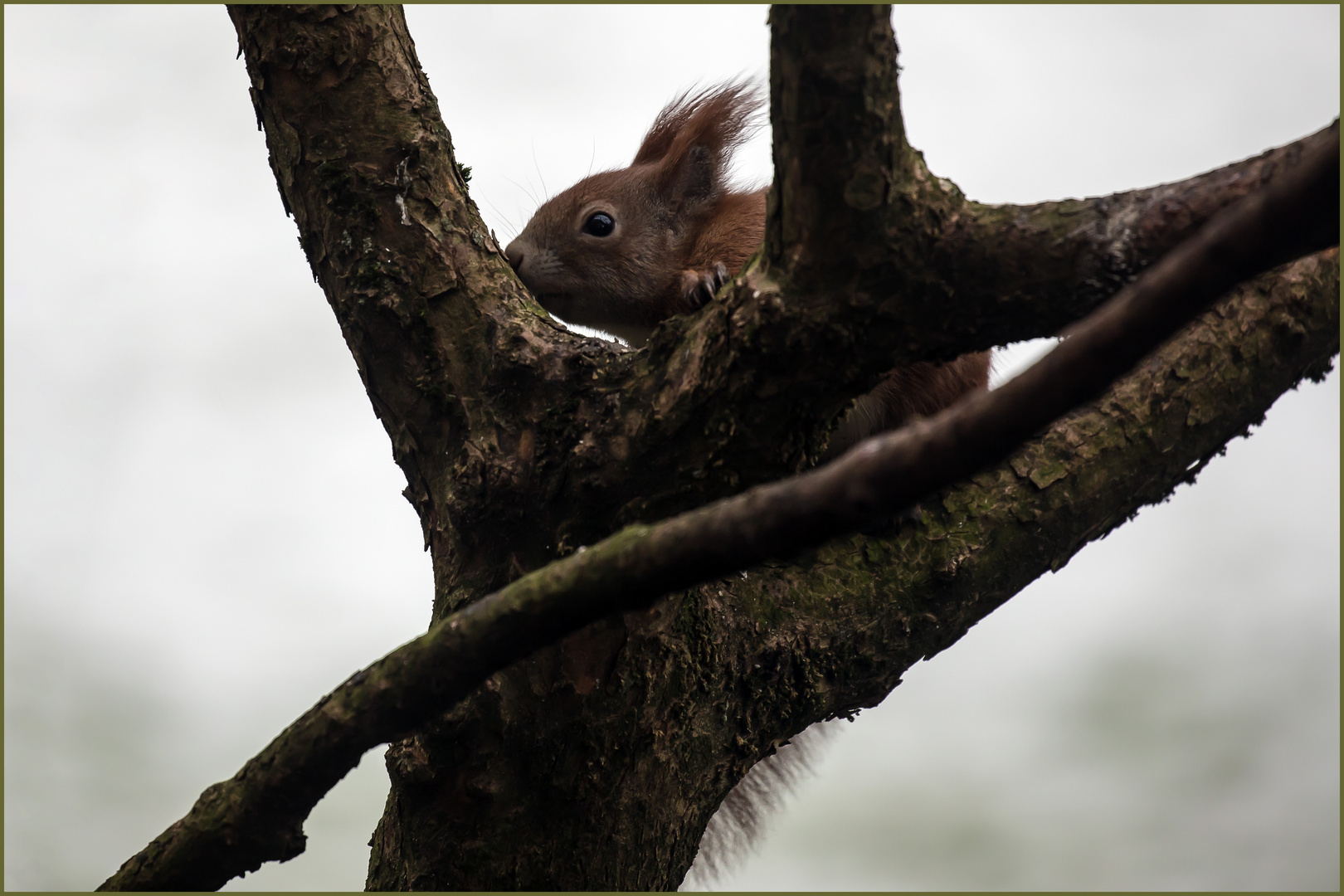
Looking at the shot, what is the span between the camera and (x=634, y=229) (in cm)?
326

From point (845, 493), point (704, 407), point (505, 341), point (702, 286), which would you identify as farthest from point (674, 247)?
point (845, 493)

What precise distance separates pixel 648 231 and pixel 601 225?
0.16 metres

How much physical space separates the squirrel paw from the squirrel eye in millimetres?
787

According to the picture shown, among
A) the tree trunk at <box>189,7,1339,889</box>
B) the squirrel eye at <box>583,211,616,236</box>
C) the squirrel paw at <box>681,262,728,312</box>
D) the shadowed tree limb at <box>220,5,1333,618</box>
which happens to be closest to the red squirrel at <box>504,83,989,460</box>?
the squirrel eye at <box>583,211,616,236</box>

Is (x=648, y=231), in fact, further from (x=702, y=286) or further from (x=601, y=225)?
(x=702, y=286)

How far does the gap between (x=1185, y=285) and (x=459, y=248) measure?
152 centimetres

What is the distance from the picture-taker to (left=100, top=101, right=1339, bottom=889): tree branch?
865 millimetres

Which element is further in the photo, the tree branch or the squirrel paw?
the squirrel paw

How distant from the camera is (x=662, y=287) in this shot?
10.4ft

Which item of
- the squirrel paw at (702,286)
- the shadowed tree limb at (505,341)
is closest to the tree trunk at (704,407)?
the shadowed tree limb at (505,341)

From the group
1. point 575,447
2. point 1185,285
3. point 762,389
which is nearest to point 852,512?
point 1185,285

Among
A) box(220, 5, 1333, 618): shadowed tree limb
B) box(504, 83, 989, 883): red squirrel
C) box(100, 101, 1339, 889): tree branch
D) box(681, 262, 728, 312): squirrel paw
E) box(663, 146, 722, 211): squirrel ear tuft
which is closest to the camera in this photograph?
box(100, 101, 1339, 889): tree branch

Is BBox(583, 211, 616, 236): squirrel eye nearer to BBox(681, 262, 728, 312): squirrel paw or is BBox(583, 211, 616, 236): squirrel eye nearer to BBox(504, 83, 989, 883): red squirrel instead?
BBox(504, 83, 989, 883): red squirrel

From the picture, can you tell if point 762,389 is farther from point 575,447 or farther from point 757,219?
point 757,219
